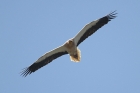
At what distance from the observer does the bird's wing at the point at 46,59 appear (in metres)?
18.4

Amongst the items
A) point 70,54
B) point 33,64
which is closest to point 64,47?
point 70,54

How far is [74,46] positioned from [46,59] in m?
1.46

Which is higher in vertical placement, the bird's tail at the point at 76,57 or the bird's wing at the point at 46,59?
the bird's wing at the point at 46,59

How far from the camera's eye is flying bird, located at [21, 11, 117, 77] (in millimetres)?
17875

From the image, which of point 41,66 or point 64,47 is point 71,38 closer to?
point 64,47

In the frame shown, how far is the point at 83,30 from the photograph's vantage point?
17906mm

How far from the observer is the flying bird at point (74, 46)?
1788 cm

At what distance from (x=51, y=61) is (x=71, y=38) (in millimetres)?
1420

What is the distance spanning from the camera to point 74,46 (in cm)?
1792

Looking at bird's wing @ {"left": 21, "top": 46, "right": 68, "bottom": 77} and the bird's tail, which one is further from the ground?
bird's wing @ {"left": 21, "top": 46, "right": 68, "bottom": 77}

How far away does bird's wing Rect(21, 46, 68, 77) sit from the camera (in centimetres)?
1842

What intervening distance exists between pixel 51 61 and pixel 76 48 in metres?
1.30

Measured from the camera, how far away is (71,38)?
59.1 feet

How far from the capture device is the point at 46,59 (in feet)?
61.0
